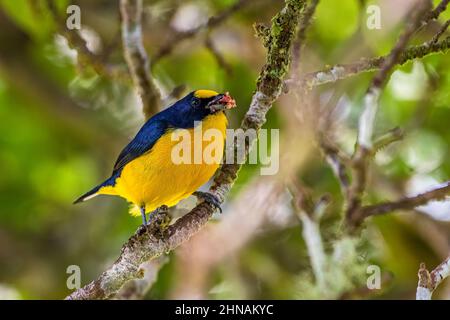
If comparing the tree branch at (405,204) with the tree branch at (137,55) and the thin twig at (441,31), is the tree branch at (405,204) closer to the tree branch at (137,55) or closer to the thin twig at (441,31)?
the thin twig at (441,31)

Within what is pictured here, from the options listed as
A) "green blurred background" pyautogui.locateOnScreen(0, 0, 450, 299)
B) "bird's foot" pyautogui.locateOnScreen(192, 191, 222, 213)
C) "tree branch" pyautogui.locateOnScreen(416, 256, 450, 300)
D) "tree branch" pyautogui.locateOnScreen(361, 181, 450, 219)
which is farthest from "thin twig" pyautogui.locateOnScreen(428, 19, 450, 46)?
"green blurred background" pyautogui.locateOnScreen(0, 0, 450, 299)

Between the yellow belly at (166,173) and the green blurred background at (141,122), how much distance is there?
93 cm

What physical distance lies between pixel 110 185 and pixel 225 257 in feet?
3.34

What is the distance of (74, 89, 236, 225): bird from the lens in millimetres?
4520

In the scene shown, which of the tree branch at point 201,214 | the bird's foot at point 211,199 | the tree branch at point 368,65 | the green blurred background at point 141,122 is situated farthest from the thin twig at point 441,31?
the green blurred background at point 141,122

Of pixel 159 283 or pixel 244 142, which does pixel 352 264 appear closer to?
pixel 244 142

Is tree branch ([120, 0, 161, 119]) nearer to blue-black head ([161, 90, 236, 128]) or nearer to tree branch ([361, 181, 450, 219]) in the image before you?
blue-black head ([161, 90, 236, 128])

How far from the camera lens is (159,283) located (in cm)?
680

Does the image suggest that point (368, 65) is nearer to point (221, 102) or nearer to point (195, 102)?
point (221, 102)

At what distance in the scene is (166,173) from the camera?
4590 millimetres

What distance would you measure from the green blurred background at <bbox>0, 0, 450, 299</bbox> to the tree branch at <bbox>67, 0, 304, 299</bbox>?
4.96 ft

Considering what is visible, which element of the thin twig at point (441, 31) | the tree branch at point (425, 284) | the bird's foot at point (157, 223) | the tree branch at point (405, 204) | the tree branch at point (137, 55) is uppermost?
the tree branch at point (137, 55)

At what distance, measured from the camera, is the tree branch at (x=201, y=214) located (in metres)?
3.43

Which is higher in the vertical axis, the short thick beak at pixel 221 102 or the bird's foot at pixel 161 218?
the short thick beak at pixel 221 102
